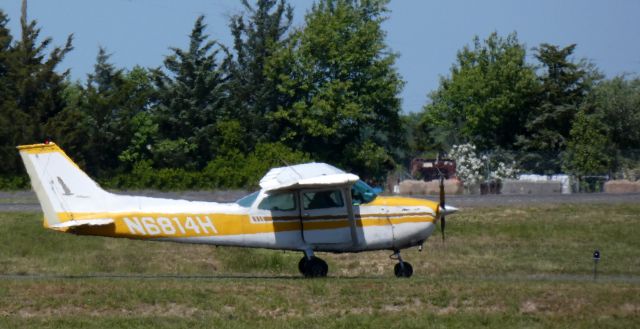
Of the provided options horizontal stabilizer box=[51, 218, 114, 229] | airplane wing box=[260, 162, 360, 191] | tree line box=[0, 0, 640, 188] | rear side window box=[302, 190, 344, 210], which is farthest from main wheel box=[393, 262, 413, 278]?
tree line box=[0, 0, 640, 188]

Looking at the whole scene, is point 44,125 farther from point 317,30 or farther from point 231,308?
point 231,308

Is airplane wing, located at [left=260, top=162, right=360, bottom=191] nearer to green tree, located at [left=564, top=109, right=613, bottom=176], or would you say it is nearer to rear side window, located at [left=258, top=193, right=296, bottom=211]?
rear side window, located at [left=258, top=193, right=296, bottom=211]

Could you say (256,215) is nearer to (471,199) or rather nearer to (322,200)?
(322,200)

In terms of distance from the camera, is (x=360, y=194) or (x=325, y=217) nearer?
(x=325, y=217)

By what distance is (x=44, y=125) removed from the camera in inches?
2228

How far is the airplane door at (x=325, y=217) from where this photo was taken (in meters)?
23.7

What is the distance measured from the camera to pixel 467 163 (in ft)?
215

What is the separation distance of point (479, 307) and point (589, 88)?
53.4 meters

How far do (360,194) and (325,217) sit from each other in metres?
0.92

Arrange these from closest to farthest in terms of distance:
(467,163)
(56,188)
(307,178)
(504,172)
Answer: (307,178)
(56,188)
(504,172)
(467,163)

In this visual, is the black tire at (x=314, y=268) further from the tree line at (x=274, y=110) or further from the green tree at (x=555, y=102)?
the green tree at (x=555, y=102)

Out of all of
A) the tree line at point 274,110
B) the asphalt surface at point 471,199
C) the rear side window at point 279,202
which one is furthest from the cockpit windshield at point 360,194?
the tree line at point 274,110

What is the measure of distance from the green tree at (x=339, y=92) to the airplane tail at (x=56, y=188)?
123ft

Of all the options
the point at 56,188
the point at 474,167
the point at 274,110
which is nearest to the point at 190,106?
the point at 274,110
